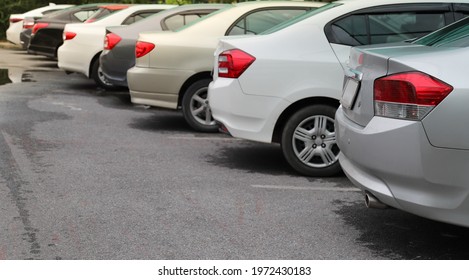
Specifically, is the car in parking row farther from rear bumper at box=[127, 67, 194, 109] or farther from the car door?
the car door

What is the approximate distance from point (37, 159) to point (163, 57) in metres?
2.64

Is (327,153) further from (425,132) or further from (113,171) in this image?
(425,132)

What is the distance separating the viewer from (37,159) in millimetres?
8406

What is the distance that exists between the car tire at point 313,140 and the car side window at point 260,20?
2.61m

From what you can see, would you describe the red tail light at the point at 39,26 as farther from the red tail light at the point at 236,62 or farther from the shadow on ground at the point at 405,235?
the shadow on ground at the point at 405,235

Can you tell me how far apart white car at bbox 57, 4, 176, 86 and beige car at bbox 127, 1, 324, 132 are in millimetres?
4252

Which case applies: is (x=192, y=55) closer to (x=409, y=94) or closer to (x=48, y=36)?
(x=409, y=94)

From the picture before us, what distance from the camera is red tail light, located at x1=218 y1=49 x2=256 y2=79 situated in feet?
25.2

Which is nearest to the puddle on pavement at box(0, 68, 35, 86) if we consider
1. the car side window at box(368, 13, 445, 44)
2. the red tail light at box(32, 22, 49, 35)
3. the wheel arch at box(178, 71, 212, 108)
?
the red tail light at box(32, 22, 49, 35)

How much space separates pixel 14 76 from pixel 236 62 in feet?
36.3

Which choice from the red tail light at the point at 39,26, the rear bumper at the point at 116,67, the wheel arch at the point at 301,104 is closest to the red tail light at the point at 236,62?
the wheel arch at the point at 301,104

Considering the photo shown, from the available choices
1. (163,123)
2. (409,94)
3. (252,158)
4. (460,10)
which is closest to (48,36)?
(163,123)

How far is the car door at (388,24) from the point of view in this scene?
306 inches

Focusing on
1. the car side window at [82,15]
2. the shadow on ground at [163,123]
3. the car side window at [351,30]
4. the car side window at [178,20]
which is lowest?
the shadow on ground at [163,123]
